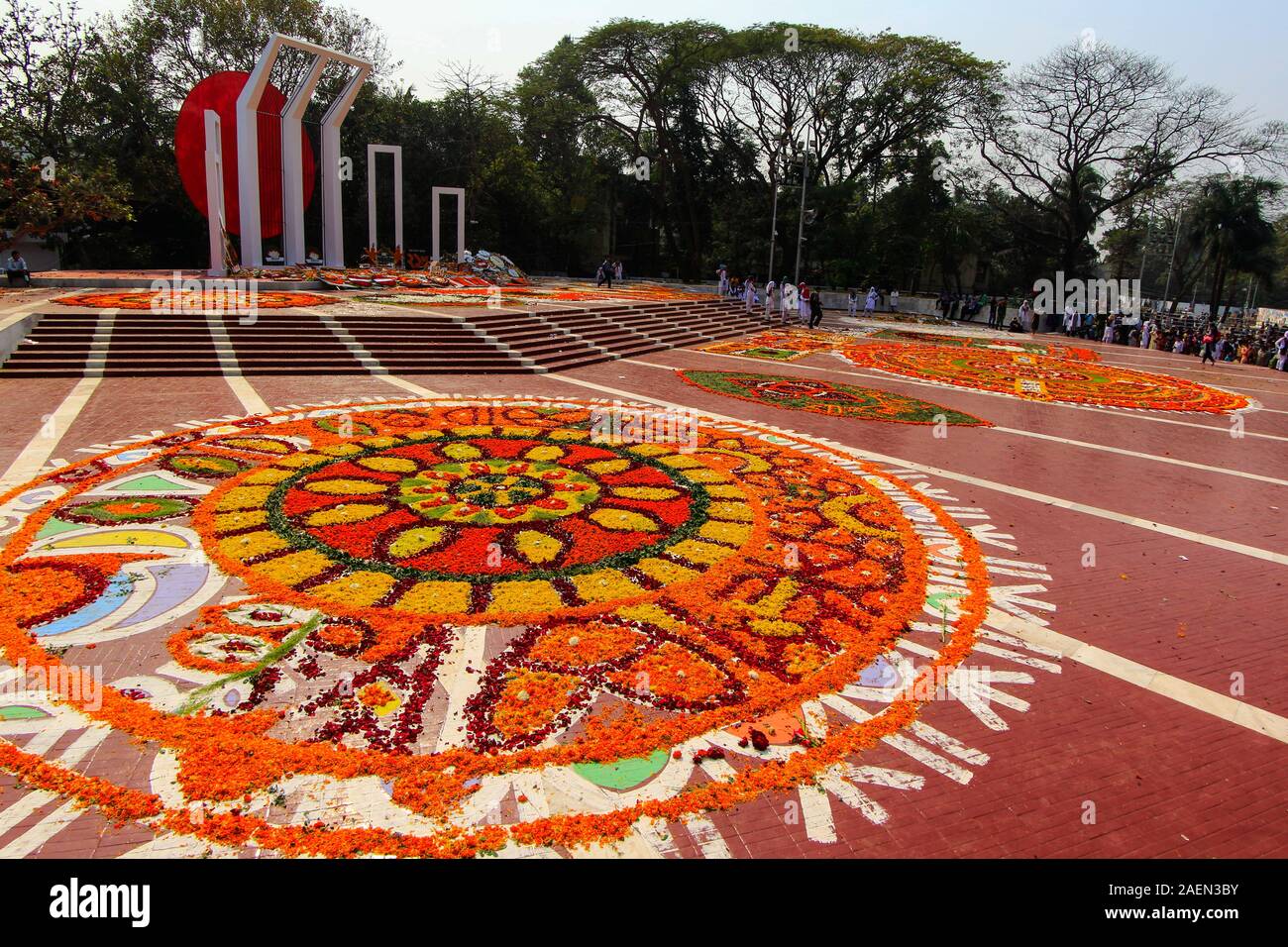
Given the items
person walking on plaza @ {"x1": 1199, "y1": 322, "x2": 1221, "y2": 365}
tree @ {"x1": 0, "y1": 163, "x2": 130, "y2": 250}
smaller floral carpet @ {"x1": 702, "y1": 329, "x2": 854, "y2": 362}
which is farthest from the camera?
person walking on plaza @ {"x1": 1199, "y1": 322, "x2": 1221, "y2": 365}

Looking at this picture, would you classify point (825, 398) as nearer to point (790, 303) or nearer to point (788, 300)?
point (788, 300)

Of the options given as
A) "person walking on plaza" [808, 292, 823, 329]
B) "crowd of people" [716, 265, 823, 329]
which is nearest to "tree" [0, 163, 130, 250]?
"crowd of people" [716, 265, 823, 329]

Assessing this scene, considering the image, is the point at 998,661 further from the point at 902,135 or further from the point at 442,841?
the point at 902,135

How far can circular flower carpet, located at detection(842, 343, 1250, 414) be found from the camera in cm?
1630

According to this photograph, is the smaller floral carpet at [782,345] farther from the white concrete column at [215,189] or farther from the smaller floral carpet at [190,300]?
the white concrete column at [215,189]

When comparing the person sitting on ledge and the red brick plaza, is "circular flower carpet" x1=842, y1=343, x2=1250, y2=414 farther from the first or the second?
the person sitting on ledge

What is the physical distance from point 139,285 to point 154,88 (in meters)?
17.5

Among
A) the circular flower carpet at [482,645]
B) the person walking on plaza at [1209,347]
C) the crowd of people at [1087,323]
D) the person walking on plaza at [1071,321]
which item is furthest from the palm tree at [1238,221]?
the circular flower carpet at [482,645]

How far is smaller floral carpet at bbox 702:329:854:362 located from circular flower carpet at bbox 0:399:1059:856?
41.6 ft

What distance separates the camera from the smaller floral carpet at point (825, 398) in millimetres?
12945

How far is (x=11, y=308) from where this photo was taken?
15.1 metres

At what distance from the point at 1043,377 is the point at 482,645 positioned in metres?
18.2

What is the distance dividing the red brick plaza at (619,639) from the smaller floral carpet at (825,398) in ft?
5.40

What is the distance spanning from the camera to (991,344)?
86.1 feet
